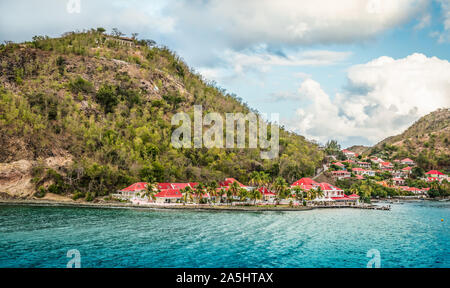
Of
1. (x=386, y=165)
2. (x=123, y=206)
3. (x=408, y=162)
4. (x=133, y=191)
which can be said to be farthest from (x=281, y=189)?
(x=408, y=162)

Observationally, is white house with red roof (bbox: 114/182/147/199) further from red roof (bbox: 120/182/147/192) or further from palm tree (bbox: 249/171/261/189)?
palm tree (bbox: 249/171/261/189)

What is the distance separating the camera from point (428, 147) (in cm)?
15188

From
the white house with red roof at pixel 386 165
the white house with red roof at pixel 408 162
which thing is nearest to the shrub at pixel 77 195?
the white house with red roof at pixel 386 165

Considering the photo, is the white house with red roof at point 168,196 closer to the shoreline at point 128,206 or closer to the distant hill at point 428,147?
the shoreline at point 128,206

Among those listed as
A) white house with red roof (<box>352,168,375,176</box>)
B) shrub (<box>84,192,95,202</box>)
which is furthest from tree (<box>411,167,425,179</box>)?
shrub (<box>84,192,95,202</box>)

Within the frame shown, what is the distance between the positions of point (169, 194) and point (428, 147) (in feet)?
441

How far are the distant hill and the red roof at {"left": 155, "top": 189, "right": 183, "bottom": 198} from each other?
11287 centimetres

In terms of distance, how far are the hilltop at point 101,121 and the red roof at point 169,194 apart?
3588 millimetres

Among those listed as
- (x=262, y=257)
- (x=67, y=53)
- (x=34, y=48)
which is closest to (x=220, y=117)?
(x=67, y=53)

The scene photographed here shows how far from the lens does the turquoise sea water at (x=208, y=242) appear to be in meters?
Answer: 23.3

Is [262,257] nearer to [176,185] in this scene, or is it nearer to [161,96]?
[176,185]

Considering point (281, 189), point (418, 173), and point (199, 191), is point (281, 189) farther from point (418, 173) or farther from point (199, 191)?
point (418, 173)

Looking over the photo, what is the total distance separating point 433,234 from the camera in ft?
124

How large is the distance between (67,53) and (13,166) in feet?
161
